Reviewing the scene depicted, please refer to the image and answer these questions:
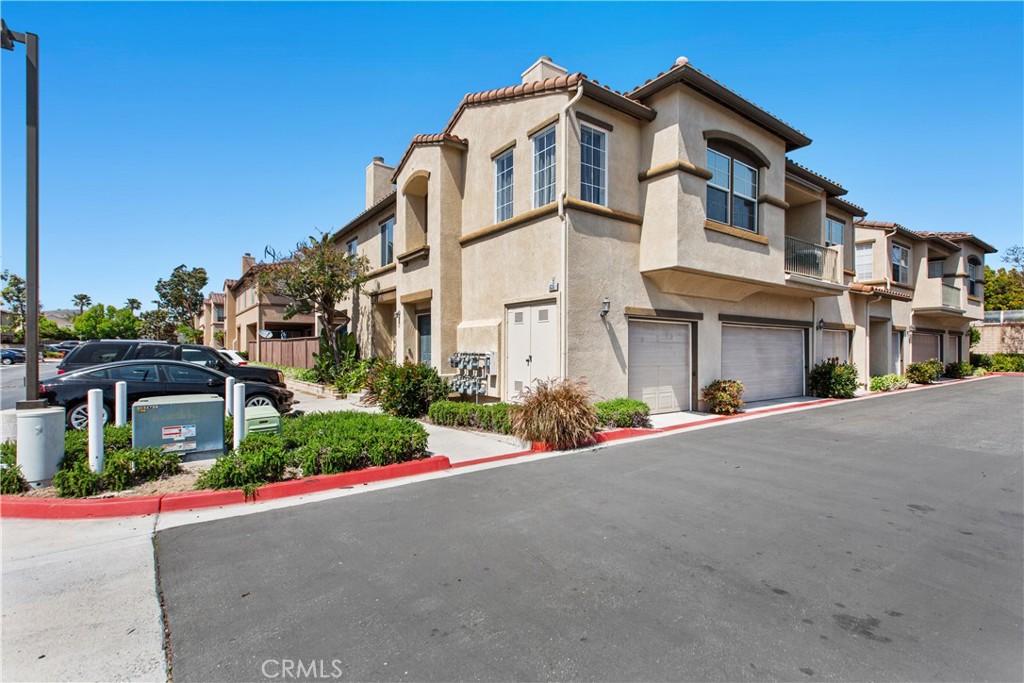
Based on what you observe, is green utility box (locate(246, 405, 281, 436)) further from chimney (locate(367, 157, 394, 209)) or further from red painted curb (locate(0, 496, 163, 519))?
chimney (locate(367, 157, 394, 209))

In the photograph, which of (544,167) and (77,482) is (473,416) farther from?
(77,482)

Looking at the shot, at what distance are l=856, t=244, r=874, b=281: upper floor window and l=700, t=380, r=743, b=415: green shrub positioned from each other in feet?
46.1

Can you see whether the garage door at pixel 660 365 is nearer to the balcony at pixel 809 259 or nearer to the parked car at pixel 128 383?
the balcony at pixel 809 259

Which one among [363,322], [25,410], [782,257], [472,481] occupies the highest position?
[782,257]

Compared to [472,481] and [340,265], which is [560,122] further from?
[340,265]

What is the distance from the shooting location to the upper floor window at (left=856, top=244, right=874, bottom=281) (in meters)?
21.6

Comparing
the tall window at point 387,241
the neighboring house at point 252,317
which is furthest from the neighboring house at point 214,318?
the tall window at point 387,241

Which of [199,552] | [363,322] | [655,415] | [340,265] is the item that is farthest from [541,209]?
[363,322]

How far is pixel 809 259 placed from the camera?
15.3m

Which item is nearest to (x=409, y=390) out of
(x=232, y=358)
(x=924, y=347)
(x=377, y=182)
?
(x=232, y=358)

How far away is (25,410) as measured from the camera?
575cm

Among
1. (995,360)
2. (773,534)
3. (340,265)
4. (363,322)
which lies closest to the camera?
(773,534)

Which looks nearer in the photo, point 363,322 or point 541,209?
point 541,209

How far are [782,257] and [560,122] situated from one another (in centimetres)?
771
